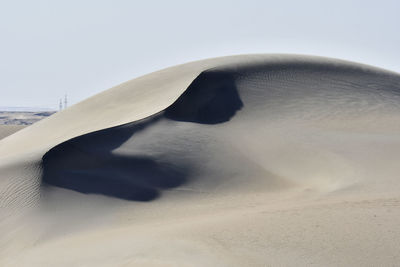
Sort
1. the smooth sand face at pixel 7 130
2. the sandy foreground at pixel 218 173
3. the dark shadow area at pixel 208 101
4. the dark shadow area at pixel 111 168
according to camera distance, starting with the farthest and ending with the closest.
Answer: the smooth sand face at pixel 7 130 < the dark shadow area at pixel 208 101 < the dark shadow area at pixel 111 168 < the sandy foreground at pixel 218 173

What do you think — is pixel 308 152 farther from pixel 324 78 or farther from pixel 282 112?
pixel 324 78

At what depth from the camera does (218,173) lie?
1625cm

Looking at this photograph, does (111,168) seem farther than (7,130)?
No

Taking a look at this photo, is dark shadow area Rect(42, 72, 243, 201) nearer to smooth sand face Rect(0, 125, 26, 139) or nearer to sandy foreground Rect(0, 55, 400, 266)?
sandy foreground Rect(0, 55, 400, 266)

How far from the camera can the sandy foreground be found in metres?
9.69

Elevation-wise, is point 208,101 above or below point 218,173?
above

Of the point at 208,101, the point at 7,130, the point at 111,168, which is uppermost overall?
the point at 208,101

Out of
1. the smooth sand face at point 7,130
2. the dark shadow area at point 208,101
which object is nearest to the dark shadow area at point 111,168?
the dark shadow area at point 208,101

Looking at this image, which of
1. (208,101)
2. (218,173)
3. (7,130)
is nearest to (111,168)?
(218,173)

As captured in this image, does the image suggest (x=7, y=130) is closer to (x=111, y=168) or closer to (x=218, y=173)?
(x=111, y=168)

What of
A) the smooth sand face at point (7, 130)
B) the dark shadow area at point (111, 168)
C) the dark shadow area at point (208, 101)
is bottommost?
the smooth sand face at point (7, 130)

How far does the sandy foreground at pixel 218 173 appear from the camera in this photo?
969 cm

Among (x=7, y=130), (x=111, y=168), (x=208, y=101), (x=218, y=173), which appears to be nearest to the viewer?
(x=111, y=168)

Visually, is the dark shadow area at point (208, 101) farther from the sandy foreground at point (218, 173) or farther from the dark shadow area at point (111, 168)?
the dark shadow area at point (111, 168)
